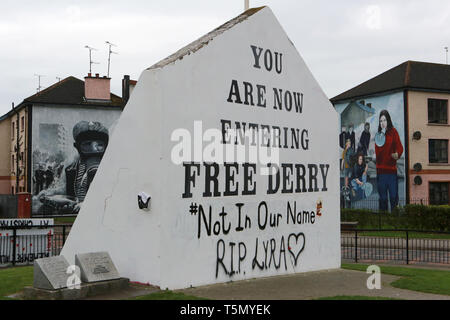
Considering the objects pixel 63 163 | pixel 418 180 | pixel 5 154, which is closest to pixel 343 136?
pixel 418 180

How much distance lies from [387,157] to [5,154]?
32027 mm

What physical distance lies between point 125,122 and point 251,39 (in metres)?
3.74

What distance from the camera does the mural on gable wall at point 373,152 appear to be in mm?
39531

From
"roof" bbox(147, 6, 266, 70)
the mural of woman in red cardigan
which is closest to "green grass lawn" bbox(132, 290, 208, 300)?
"roof" bbox(147, 6, 266, 70)

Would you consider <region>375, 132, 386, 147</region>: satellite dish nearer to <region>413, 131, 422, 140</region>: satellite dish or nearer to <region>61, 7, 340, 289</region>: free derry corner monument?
<region>413, 131, 422, 140</region>: satellite dish

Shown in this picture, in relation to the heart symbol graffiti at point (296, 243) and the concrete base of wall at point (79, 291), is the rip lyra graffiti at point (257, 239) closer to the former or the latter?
the heart symbol graffiti at point (296, 243)

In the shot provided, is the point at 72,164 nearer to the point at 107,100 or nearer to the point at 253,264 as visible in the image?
the point at 107,100

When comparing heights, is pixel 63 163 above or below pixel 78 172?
above

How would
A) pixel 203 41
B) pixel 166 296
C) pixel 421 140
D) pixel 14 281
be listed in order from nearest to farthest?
pixel 166 296, pixel 203 41, pixel 14 281, pixel 421 140

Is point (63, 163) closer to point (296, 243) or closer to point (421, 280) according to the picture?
point (296, 243)

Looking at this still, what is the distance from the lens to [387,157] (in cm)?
4019

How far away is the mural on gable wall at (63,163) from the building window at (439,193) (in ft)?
80.9
